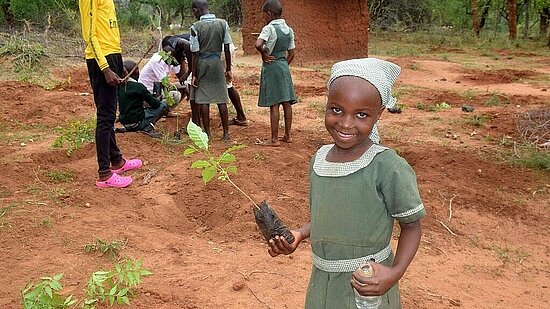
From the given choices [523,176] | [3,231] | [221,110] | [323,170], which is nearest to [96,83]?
[3,231]

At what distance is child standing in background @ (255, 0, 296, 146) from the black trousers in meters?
1.54

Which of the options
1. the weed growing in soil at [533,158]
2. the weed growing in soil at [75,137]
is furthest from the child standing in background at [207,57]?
the weed growing in soil at [533,158]

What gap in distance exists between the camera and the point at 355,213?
5.27ft

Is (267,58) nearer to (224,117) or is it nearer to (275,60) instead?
(275,60)

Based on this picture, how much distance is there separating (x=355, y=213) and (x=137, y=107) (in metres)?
4.75

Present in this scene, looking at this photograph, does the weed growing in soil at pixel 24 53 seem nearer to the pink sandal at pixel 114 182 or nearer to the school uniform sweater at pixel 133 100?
the school uniform sweater at pixel 133 100

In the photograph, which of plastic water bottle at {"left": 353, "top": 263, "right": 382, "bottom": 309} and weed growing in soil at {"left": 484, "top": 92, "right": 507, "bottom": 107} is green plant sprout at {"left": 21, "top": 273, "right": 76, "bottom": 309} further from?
weed growing in soil at {"left": 484, "top": 92, "right": 507, "bottom": 107}

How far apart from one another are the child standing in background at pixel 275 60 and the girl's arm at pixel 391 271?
3.86 m

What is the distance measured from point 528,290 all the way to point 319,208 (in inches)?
80.9

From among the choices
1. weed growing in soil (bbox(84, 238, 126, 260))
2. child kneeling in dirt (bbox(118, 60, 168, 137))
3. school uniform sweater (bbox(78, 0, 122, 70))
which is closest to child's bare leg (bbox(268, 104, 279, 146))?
child kneeling in dirt (bbox(118, 60, 168, 137))

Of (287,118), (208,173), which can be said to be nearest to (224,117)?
(287,118)

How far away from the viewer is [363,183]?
159cm

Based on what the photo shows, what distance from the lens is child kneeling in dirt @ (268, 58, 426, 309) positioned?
155 centimetres

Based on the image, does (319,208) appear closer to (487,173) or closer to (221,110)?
(487,173)
